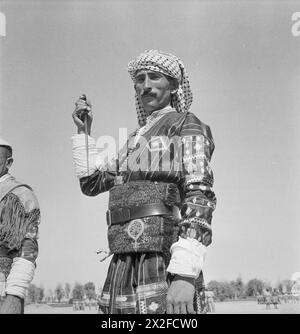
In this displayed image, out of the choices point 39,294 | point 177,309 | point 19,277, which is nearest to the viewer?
point 177,309

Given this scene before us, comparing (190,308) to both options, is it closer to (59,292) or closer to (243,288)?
(59,292)

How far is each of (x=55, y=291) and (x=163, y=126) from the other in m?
1.81

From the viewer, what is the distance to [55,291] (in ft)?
14.3

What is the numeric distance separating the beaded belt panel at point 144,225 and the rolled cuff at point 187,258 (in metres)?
0.15

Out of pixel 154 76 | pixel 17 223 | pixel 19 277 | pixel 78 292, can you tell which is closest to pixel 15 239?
pixel 17 223

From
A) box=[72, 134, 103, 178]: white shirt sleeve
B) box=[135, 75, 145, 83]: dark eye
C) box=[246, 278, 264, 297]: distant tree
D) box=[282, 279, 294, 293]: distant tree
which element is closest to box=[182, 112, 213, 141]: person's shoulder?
box=[135, 75, 145, 83]: dark eye

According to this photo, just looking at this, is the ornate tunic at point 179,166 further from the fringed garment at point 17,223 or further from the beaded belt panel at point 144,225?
the fringed garment at point 17,223

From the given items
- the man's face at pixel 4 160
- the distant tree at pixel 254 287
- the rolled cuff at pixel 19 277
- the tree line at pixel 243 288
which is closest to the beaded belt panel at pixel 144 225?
the rolled cuff at pixel 19 277

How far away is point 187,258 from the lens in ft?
8.32

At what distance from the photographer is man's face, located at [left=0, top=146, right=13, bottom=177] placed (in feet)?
12.8

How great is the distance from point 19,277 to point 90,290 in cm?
55

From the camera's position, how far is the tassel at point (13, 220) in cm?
365
